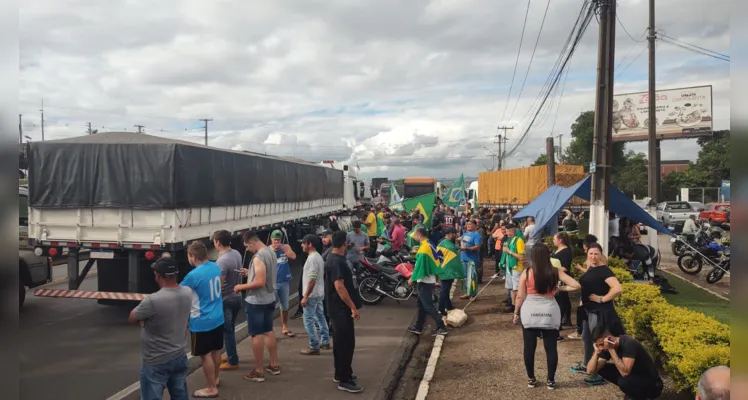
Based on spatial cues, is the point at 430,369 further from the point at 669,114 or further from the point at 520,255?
the point at 669,114

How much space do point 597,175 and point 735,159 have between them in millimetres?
9712

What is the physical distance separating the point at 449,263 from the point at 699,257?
26.5ft

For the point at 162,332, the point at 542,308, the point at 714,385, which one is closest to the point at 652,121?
the point at 542,308

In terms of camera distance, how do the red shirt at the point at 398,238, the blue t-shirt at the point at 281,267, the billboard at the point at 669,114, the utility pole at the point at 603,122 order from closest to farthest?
the blue t-shirt at the point at 281,267
the utility pole at the point at 603,122
the red shirt at the point at 398,238
the billboard at the point at 669,114

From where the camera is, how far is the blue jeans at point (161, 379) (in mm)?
4207

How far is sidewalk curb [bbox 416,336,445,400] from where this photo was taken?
5670 millimetres

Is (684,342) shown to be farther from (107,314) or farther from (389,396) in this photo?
(107,314)

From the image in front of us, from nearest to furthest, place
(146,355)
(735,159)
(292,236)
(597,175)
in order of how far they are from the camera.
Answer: (735,159) → (146,355) → (597,175) → (292,236)

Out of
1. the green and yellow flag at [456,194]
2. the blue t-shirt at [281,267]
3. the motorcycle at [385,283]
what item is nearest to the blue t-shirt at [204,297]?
the blue t-shirt at [281,267]

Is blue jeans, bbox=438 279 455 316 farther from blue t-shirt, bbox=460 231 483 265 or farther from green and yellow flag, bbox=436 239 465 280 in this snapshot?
blue t-shirt, bbox=460 231 483 265

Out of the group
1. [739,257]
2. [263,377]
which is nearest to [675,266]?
[263,377]

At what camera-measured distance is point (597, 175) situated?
9.95 metres

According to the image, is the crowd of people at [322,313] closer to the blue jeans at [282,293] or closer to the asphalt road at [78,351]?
the blue jeans at [282,293]

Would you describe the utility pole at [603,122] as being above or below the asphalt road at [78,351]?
above
